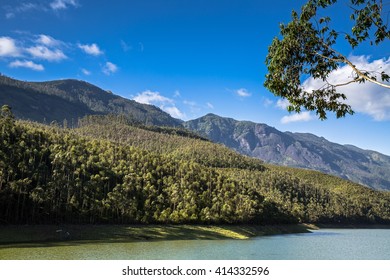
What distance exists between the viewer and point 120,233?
95875 mm

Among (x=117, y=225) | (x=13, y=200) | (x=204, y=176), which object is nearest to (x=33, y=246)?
(x=13, y=200)

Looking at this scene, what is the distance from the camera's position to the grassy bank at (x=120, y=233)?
82375 mm

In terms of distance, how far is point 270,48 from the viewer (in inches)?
902

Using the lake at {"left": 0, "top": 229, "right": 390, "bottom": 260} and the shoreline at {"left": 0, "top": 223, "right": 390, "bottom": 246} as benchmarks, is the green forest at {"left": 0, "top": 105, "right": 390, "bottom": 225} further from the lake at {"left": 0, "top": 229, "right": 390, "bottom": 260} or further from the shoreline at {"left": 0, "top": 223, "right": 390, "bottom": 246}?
the lake at {"left": 0, "top": 229, "right": 390, "bottom": 260}

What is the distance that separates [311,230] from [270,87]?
154260 millimetres

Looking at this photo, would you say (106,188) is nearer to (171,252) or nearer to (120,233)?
(120,233)

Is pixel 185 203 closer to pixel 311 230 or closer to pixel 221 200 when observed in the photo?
pixel 221 200

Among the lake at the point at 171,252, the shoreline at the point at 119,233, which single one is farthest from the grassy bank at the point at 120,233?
the lake at the point at 171,252

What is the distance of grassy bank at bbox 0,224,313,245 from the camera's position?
3243 inches

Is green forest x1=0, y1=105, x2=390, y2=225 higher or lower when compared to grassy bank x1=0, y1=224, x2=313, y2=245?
higher

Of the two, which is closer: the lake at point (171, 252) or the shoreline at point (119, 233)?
the lake at point (171, 252)

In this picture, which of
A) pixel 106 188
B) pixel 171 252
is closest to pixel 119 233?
pixel 106 188

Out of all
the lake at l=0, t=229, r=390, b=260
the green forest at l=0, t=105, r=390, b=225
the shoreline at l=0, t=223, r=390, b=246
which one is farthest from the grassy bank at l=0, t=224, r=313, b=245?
the lake at l=0, t=229, r=390, b=260

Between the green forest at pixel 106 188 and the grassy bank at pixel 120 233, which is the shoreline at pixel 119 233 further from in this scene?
the green forest at pixel 106 188
